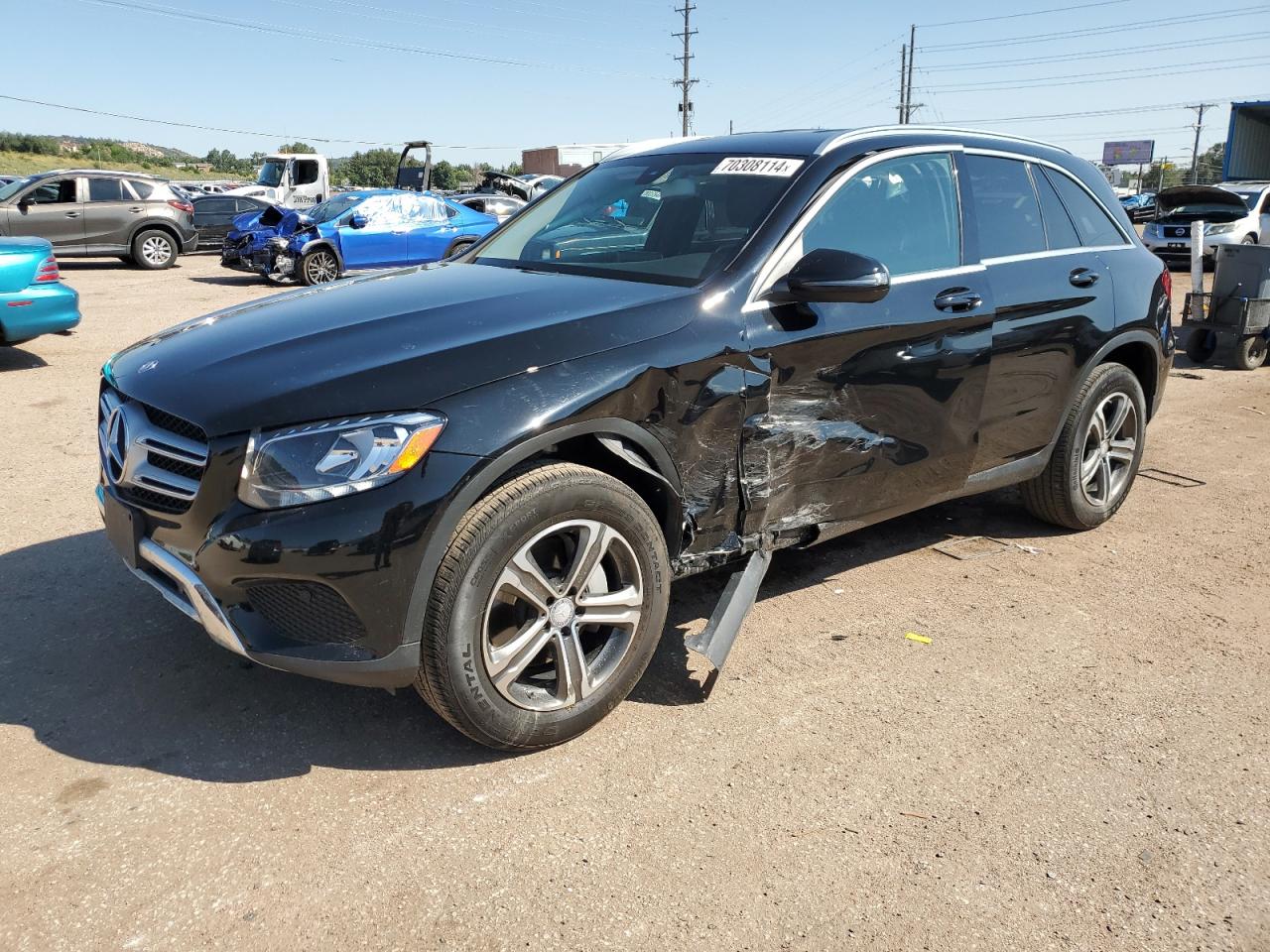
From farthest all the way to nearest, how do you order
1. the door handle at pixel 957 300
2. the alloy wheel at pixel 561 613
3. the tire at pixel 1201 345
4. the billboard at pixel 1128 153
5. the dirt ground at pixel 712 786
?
the billboard at pixel 1128 153 → the tire at pixel 1201 345 → the door handle at pixel 957 300 → the alloy wheel at pixel 561 613 → the dirt ground at pixel 712 786

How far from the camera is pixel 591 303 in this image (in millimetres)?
3119

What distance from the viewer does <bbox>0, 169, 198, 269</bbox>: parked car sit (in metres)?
17.6

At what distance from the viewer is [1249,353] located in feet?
30.8

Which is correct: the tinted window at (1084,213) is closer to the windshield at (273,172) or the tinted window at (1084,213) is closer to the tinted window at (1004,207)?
the tinted window at (1004,207)

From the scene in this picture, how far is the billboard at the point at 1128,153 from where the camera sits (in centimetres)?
7712

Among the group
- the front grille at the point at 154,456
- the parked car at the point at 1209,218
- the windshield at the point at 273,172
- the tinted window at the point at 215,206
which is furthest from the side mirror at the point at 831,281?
the windshield at the point at 273,172

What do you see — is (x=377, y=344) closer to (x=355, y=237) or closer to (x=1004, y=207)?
(x=1004, y=207)

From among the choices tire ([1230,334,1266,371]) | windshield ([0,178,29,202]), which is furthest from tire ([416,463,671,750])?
windshield ([0,178,29,202])

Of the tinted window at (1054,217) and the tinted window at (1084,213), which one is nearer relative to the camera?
the tinted window at (1054,217)

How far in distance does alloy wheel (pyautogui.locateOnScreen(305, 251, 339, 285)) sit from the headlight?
1371 cm

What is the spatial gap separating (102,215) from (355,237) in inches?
237

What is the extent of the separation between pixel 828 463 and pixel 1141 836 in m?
1.49

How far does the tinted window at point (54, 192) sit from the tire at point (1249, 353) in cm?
1836

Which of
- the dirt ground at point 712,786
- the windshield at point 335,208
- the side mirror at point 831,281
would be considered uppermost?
the windshield at point 335,208
